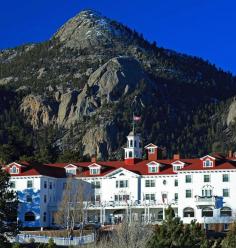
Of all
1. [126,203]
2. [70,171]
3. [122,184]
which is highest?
[70,171]

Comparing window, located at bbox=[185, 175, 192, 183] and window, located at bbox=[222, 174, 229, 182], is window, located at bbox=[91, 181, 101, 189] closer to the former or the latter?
window, located at bbox=[185, 175, 192, 183]

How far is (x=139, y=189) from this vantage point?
11100 centimetres

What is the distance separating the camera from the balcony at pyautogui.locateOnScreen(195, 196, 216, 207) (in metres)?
103

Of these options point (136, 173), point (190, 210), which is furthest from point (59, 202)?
point (190, 210)

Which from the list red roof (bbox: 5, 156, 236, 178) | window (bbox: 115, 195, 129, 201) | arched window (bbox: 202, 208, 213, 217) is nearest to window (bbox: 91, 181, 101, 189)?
red roof (bbox: 5, 156, 236, 178)

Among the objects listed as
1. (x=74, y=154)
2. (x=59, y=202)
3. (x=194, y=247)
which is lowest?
(x=194, y=247)

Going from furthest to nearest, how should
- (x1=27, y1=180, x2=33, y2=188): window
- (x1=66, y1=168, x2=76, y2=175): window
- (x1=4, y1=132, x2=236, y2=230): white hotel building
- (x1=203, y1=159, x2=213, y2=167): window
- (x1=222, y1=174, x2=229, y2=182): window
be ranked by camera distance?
(x1=66, y1=168, x2=76, y2=175): window
(x1=27, y1=180, x2=33, y2=188): window
(x1=203, y1=159, x2=213, y2=167): window
(x1=222, y1=174, x2=229, y2=182): window
(x1=4, y1=132, x2=236, y2=230): white hotel building

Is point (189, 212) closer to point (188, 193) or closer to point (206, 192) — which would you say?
point (188, 193)

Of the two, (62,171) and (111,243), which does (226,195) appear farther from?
(111,243)

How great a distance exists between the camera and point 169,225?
6581 cm

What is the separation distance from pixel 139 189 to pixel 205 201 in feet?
37.0

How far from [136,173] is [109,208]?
6136 mm

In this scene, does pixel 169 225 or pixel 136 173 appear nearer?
pixel 169 225

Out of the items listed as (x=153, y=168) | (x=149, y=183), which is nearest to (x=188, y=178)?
(x=153, y=168)
